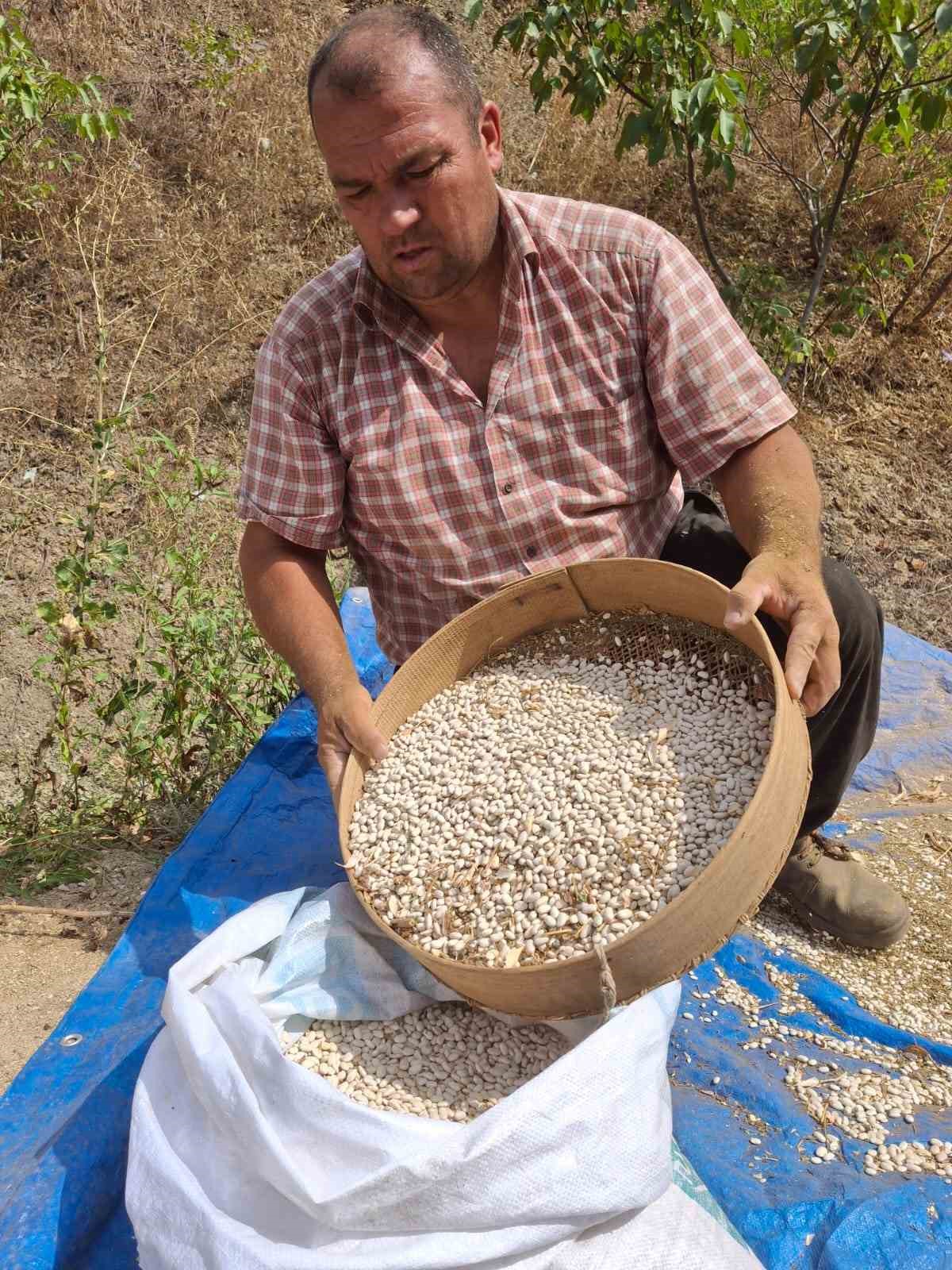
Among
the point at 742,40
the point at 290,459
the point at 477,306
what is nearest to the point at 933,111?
the point at 742,40

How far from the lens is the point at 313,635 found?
80.8 inches

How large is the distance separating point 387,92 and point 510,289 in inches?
15.7

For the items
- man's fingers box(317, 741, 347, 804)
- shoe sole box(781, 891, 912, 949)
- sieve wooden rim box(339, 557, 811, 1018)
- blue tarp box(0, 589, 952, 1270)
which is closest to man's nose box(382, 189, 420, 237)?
sieve wooden rim box(339, 557, 811, 1018)

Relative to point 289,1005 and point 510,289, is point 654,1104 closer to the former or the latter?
point 289,1005

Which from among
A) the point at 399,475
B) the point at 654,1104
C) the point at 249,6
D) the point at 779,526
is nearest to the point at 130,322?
the point at 249,6

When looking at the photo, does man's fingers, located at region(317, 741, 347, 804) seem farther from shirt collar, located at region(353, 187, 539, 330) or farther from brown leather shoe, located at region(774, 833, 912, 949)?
brown leather shoe, located at region(774, 833, 912, 949)

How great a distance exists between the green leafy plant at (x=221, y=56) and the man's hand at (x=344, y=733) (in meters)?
4.31

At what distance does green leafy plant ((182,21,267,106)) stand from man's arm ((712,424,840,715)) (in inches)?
168

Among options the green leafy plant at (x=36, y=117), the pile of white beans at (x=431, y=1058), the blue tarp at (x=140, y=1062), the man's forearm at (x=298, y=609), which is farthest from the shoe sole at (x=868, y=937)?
the green leafy plant at (x=36, y=117)

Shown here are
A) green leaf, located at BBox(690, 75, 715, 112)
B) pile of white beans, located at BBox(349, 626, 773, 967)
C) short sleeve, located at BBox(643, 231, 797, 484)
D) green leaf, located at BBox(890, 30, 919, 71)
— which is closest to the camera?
pile of white beans, located at BBox(349, 626, 773, 967)

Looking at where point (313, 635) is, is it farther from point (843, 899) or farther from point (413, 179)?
point (843, 899)

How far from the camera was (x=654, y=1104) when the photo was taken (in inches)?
55.4

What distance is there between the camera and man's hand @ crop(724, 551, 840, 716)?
1.55 meters

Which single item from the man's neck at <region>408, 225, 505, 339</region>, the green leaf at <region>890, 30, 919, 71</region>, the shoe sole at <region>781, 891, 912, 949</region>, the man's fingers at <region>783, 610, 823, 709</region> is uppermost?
the green leaf at <region>890, 30, 919, 71</region>
